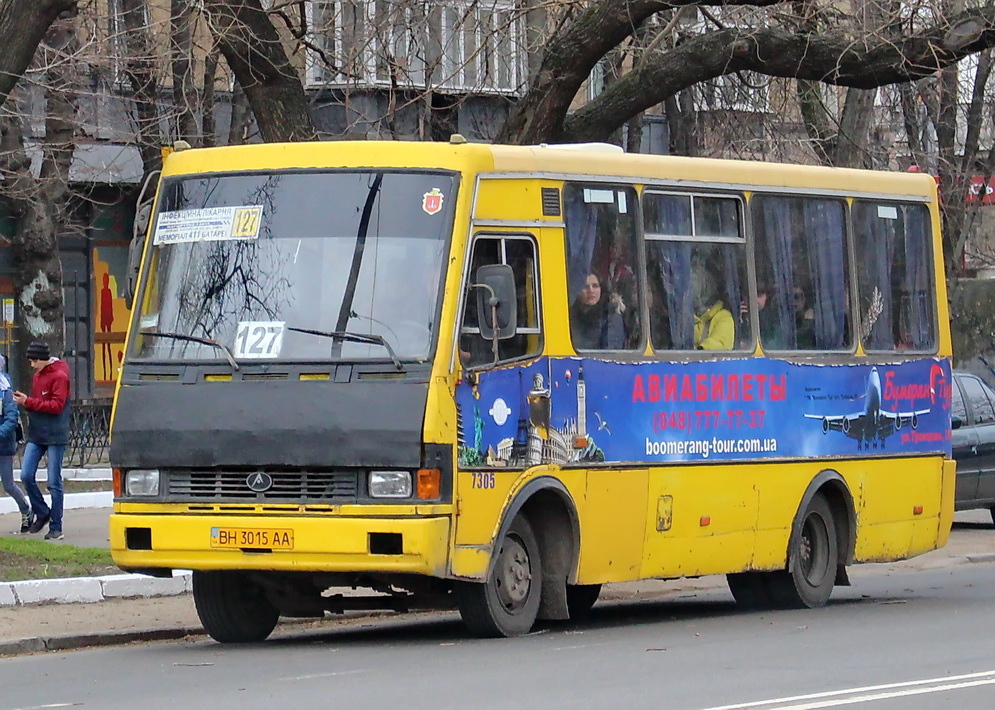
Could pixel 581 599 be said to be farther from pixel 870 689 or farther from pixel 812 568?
pixel 870 689

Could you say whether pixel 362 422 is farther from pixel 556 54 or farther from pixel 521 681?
pixel 556 54

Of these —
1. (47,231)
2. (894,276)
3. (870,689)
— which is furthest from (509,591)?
(47,231)

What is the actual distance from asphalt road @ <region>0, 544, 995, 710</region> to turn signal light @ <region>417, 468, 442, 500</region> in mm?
870

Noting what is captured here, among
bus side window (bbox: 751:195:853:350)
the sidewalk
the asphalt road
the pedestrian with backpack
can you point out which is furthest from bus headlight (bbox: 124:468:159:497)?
the pedestrian with backpack

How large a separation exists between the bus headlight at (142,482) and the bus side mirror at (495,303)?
1999 mm

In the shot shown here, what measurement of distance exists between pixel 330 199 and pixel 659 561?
10.4 feet

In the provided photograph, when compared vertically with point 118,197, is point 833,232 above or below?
below

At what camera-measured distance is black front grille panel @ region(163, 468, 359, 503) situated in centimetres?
1084

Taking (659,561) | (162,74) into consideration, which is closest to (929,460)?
(659,561)

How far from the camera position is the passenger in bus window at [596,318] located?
12016 millimetres

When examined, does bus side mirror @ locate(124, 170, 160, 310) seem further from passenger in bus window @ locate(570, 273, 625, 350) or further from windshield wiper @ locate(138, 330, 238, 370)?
passenger in bus window @ locate(570, 273, 625, 350)

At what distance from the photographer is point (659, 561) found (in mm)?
12586

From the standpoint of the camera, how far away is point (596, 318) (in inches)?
480

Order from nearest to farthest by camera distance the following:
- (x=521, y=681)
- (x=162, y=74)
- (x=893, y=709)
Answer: (x=893, y=709) → (x=521, y=681) → (x=162, y=74)
